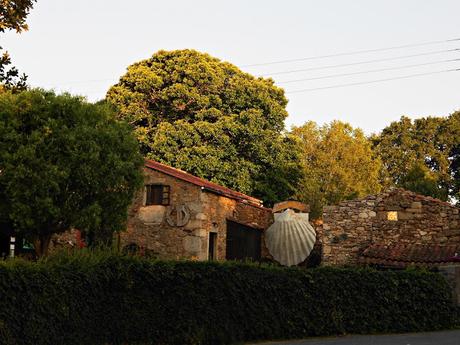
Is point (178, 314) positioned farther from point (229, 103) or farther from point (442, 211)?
point (229, 103)

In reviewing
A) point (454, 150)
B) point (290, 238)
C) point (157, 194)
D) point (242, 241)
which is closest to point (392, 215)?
point (290, 238)

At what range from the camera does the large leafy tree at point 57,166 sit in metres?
16.9

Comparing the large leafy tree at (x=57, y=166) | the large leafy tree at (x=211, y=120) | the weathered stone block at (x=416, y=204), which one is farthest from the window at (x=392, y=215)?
the large leafy tree at (x=211, y=120)

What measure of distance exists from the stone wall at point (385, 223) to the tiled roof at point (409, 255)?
430mm

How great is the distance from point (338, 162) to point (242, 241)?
20770 mm

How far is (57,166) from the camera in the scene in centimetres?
1697

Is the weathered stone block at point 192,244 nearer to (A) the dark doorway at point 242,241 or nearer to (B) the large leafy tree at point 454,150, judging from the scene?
(A) the dark doorway at point 242,241

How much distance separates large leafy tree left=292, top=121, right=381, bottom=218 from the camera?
4341cm

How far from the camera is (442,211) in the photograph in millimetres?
22703

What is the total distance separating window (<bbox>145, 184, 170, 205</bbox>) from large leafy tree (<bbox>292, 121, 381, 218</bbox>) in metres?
18.8

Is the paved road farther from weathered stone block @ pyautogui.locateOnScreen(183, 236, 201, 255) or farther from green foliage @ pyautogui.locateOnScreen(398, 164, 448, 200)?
green foliage @ pyautogui.locateOnScreen(398, 164, 448, 200)

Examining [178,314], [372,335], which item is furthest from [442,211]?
[178,314]

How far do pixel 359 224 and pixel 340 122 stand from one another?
980 inches

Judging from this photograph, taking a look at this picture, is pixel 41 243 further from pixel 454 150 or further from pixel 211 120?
pixel 454 150
